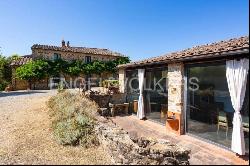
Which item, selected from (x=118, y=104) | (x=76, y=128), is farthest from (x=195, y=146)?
(x=118, y=104)

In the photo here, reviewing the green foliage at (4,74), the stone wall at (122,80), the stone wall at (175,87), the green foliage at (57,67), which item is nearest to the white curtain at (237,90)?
the stone wall at (175,87)

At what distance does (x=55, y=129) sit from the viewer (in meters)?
10.2

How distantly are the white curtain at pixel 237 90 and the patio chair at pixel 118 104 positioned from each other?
781 centimetres

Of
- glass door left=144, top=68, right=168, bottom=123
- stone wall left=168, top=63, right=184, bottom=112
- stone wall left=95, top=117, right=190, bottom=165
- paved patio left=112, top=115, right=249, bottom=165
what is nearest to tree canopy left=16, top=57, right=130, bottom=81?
glass door left=144, top=68, right=168, bottom=123

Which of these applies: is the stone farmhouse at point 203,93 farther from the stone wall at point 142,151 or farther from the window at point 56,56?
the window at point 56,56

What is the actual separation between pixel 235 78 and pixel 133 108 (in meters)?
8.02

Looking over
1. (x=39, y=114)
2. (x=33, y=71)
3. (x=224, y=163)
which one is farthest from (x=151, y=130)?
(x=33, y=71)

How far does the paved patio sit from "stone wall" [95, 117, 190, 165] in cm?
65

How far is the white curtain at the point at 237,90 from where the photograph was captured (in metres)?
7.07

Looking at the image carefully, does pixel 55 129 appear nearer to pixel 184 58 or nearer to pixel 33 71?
pixel 184 58

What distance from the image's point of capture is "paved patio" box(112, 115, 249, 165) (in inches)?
269

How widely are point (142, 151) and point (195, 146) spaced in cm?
266

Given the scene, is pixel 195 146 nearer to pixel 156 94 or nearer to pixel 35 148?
pixel 156 94

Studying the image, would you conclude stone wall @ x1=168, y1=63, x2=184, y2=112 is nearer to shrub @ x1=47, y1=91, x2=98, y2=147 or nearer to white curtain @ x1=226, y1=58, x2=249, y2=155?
white curtain @ x1=226, y1=58, x2=249, y2=155
